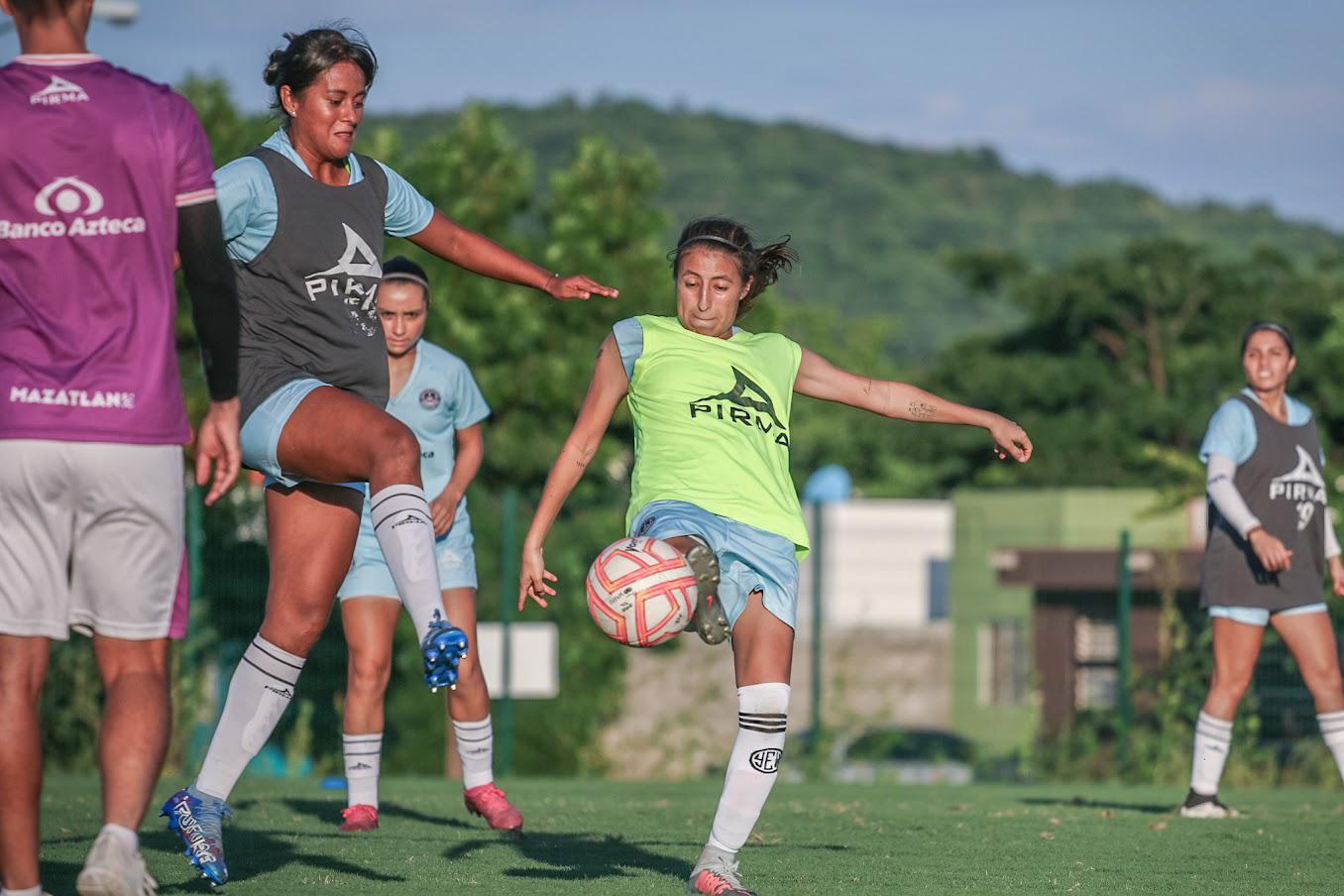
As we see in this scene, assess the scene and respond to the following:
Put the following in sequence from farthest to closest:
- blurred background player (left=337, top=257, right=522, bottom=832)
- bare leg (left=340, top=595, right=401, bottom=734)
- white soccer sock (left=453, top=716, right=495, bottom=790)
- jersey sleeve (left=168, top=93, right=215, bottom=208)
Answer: bare leg (left=340, top=595, right=401, bottom=734) → blurred background player (left=337, top=257, right=522, bottom=832) → white soccer sock (left=453, top=716, right=495, bottom=790) → jersey sleeve (left=168, top=93, right=215, bottom=208)

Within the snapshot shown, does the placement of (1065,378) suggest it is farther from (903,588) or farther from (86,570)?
(86,570)

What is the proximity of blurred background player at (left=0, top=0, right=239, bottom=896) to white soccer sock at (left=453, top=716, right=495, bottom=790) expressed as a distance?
3223 mm

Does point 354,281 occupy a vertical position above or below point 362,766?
above

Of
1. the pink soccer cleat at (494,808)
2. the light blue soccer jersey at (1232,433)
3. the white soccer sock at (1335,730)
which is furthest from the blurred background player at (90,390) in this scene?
the white soccer sock at (1335,730)

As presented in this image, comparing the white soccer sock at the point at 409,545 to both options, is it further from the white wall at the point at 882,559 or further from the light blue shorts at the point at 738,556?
the white wall at the point at 882,559

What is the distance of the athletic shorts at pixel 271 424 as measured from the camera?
5559 millimetres

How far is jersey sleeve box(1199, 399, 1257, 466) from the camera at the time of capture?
8719 millimetres

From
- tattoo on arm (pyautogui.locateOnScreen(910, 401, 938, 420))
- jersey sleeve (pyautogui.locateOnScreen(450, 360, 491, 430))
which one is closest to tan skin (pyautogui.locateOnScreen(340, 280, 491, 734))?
jersey sleeve (pyautogui.locateOnScreen(450, 360, 491, 430))

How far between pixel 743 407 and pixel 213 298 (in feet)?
6.08

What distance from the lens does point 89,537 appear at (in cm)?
444

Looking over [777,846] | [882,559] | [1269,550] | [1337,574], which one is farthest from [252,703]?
[882,559]

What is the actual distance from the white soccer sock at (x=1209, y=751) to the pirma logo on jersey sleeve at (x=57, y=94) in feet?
21.0

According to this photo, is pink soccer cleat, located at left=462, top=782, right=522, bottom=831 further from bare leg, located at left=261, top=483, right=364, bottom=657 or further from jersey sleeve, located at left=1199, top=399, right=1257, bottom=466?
jersey sleeve, located at left=1199, top=399, right=1257, bottom=466

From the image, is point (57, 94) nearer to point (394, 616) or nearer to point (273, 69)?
point (273, 69)
